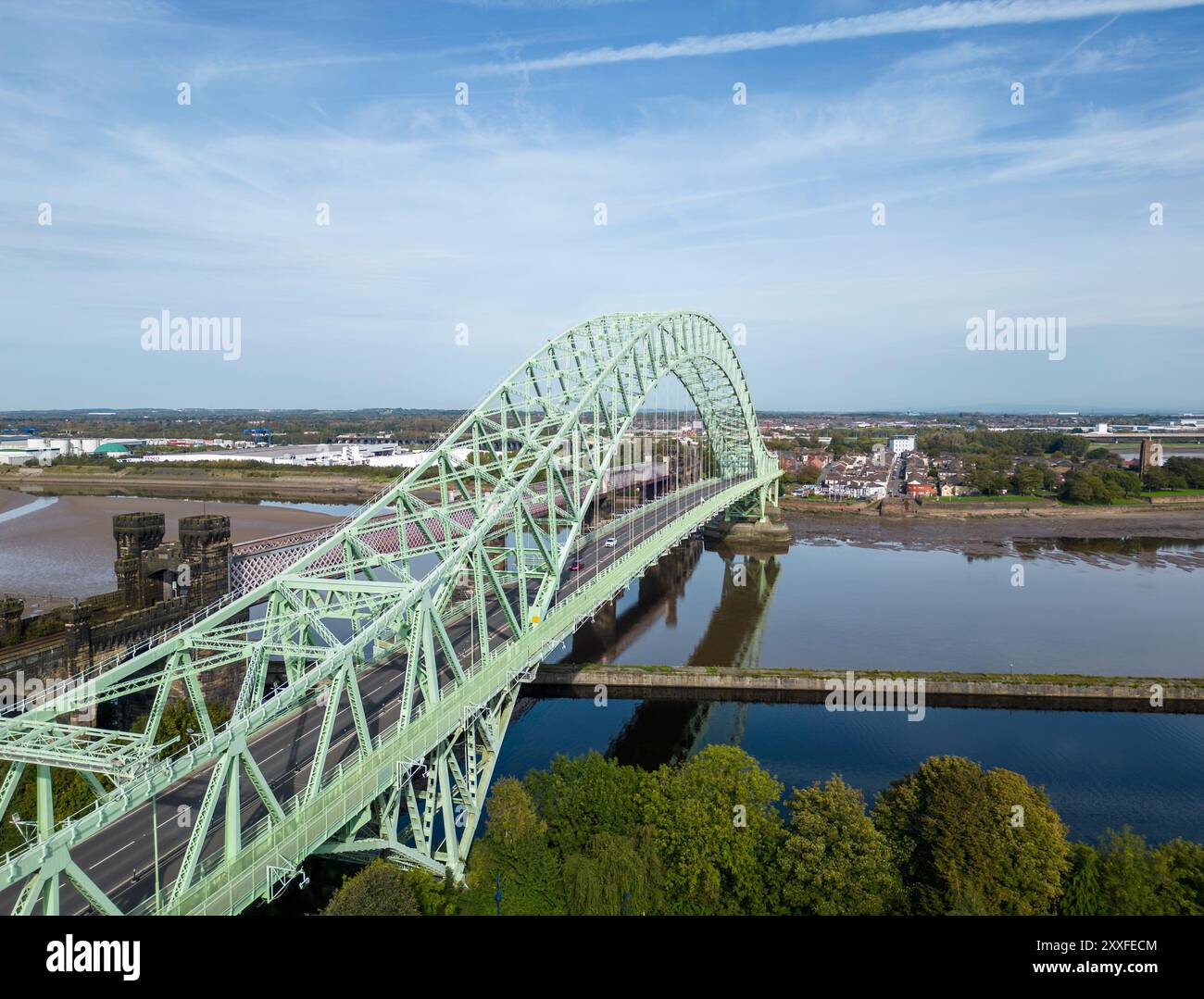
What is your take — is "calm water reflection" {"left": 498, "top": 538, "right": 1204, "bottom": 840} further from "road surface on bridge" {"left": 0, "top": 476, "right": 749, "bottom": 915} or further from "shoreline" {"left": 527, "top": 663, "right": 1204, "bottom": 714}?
"road surface on bridge" {"left": 0, "top": 476, "right": 749, "bottom": 915}

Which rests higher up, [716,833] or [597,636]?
[716,833]

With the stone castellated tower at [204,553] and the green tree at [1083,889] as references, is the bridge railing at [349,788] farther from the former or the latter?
the green tree at [1083,889]

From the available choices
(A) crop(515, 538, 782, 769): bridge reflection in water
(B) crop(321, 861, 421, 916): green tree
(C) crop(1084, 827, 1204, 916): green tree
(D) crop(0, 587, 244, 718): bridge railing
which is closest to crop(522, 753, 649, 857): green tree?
(B) crop(321, 861, 421, 916): green tree

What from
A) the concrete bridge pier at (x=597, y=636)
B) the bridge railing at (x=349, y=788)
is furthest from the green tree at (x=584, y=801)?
the concrete bridge pier at (x=597, y=636)

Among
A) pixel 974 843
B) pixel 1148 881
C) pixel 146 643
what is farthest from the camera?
pixel 146 643

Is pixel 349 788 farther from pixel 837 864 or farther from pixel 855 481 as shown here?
pixel 855 481

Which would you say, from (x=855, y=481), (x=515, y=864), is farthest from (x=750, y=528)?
(x=515, y=864)
